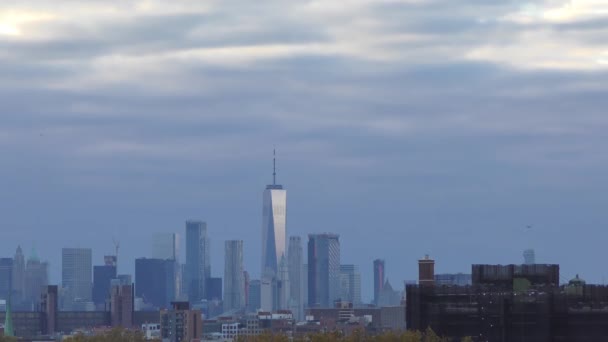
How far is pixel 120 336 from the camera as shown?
166875mm

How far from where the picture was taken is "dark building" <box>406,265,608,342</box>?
115750 millimetres

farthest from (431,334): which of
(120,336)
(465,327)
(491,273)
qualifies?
(120,336)

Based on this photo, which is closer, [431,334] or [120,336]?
[431,334]

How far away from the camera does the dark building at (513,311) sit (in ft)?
380

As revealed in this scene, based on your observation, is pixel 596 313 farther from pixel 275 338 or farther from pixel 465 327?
pixel 275 338

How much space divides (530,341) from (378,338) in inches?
413

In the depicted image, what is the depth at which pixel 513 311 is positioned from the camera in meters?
116

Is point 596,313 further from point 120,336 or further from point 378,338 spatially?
point 120,336

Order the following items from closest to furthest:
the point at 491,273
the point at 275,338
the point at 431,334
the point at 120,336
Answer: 1. the point at 431,334
2. the point at 275,338
3. the point at 491,273
4. the point at 120,336

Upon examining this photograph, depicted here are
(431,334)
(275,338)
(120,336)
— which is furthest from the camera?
(120,336)

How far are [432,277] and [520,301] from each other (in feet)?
A: 32.0

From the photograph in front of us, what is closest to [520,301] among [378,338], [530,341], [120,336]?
[530,341]

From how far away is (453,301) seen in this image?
119 meters

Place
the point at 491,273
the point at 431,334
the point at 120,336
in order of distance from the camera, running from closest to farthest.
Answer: the point at 431,334, the point at 491,273, the point at 120,336
